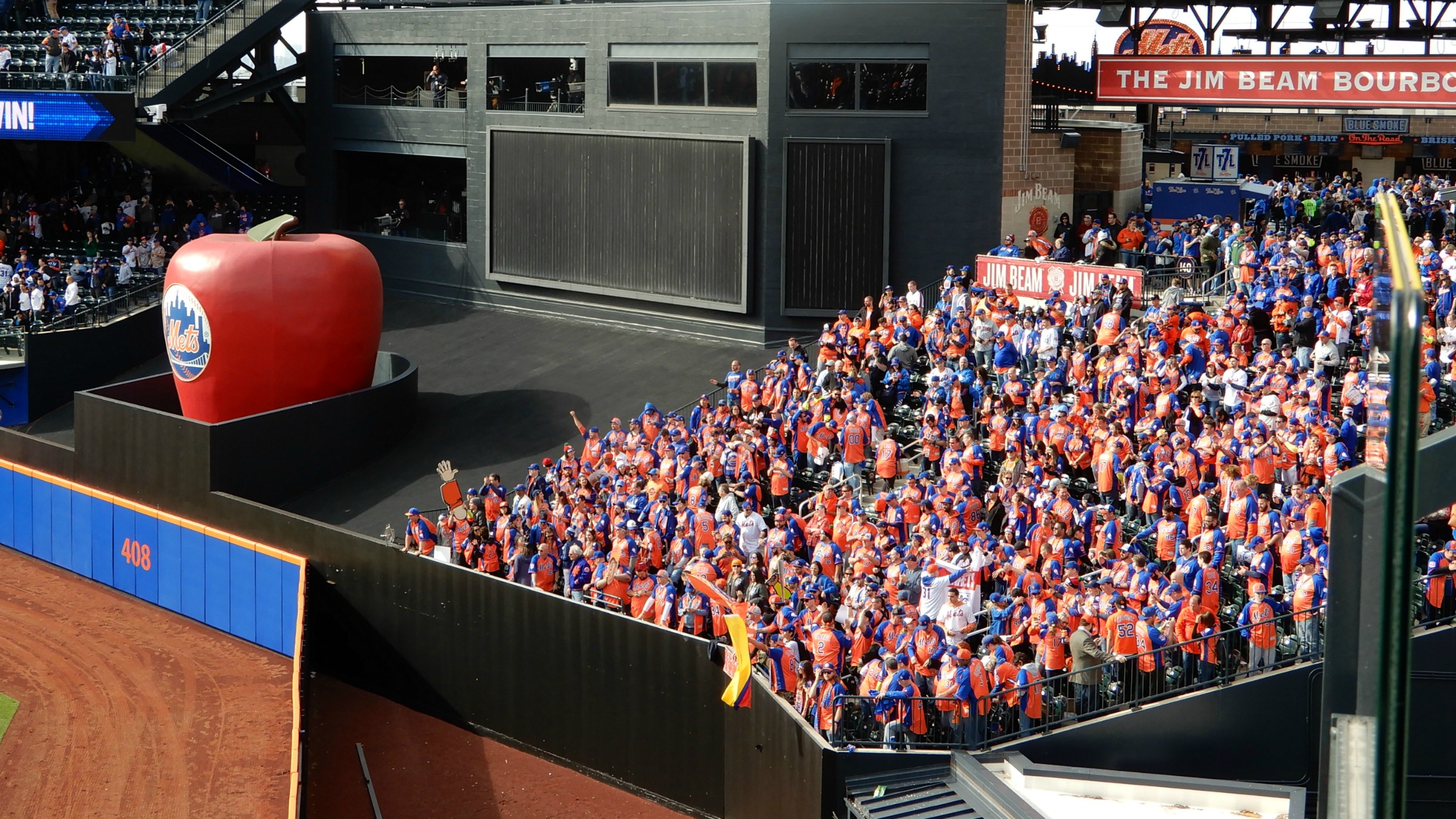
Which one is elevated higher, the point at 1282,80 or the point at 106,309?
the point at 1282,80

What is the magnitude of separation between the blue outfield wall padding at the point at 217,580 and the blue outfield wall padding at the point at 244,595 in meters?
0.11

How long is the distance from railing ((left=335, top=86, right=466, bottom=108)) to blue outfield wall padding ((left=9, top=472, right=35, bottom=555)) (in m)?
12.5

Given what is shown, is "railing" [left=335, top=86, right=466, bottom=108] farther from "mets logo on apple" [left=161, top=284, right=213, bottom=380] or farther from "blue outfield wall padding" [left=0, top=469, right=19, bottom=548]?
"blue outfield wall padding" [left=0, top=469, right=19, bottom=548]

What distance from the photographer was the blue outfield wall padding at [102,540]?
27.1 meters

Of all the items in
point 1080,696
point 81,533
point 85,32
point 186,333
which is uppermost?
point 85,32

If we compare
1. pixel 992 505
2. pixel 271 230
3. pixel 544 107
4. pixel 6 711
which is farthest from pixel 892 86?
pixel 6 711

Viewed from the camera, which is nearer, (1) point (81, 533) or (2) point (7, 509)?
(1) point (81, 533)

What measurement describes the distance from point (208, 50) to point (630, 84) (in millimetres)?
11077

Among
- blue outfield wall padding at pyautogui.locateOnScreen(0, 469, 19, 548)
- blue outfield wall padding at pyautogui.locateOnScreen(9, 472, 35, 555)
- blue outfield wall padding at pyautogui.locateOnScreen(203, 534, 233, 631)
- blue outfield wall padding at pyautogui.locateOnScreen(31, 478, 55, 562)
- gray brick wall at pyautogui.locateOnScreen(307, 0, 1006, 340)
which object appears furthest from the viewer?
blue outfield wall padding at pyautogui.locateOnScreen(0, 469, 19, 548)

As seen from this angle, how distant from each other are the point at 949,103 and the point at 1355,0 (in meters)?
10.0

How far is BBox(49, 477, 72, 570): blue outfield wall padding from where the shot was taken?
27.9 metres

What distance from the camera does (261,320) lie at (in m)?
26.9

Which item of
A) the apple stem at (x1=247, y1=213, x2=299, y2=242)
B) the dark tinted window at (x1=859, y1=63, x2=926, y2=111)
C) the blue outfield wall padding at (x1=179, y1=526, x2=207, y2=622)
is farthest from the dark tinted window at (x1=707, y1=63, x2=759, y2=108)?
the blue outfield wall padding at (x1=179, y1=526, x2=207, y2=622)

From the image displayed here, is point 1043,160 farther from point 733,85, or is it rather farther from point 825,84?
point 733,85
